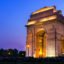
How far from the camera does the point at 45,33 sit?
3991 cm

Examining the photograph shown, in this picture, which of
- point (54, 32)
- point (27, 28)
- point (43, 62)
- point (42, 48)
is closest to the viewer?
point (43, 62)

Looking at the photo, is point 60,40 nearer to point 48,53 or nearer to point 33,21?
point 48,53

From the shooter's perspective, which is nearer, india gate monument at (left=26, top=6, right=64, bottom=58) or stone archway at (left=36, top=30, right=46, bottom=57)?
india gate monument at (left=26, top=6, right=64, bottom=58)

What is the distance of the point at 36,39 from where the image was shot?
136 feet

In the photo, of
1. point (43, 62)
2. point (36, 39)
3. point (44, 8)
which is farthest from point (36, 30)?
point (43, 62)

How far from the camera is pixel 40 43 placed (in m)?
41.5

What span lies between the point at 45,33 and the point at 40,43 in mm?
2887

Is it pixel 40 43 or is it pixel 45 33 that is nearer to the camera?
pixel 45 33

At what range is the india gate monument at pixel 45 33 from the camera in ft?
123

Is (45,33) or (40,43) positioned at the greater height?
(45,33)

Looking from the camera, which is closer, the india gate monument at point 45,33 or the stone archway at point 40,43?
the india gate monument at point 45,33

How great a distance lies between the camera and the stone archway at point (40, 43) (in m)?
40.7

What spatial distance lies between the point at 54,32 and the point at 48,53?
4395mm

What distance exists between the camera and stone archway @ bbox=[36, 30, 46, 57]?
40.7 m
